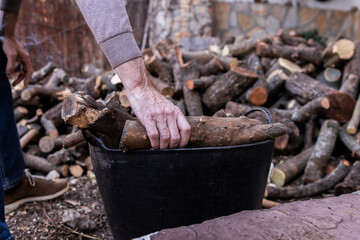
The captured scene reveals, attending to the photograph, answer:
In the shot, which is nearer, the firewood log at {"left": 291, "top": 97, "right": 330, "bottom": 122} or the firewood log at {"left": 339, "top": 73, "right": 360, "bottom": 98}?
the firewood log at {"left": 291, "top": 97, "right": 330, "bottom": 122}

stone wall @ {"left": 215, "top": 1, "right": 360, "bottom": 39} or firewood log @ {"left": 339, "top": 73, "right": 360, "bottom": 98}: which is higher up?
stone wall @ {"left": 215, "top": 1, "right": 360, "bottom": 39}

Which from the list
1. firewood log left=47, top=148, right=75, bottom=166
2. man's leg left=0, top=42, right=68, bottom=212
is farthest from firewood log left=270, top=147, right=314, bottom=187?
firewood log left=47, top=148, right=75, bottom=166

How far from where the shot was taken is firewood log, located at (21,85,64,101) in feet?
11.6

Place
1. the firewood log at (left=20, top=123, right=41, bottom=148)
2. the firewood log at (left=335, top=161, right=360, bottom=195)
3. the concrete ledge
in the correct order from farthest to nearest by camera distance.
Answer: the firewood log at (left=20, top=123, right=41, bottom=148) → the firewood log at (left=335, top=161, right=360, bottom=195) → the concrete ledge

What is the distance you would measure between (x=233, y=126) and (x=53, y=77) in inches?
138

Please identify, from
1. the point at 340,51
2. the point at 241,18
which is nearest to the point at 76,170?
the point at 340,51

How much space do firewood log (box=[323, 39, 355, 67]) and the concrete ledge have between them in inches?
115

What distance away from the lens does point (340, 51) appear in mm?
3689

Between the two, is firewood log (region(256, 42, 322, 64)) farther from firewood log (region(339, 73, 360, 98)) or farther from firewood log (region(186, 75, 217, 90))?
firewood log (region(186, 75, 217, 90))

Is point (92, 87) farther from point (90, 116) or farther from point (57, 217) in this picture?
point (90, 116)

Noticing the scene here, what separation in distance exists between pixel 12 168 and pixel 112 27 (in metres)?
1.45

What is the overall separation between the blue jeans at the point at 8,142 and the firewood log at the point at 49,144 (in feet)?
3.92

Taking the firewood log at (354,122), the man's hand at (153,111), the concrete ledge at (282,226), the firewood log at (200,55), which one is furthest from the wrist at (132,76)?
the firewood log at (200,55)

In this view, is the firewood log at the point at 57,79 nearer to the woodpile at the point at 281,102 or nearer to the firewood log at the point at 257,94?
the woodpile at the point at 281,102
